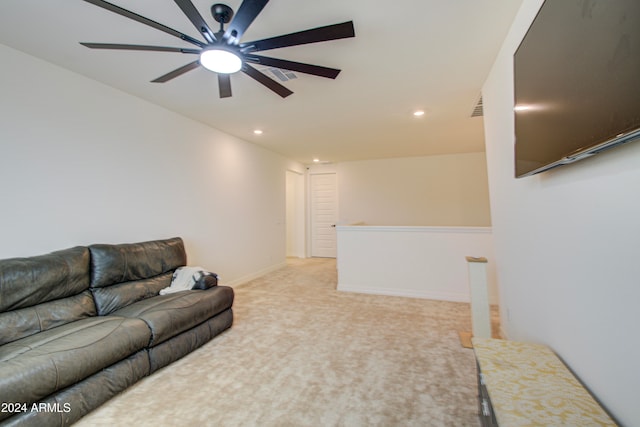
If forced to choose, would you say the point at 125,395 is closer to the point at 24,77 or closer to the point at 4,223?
the point at 4,223

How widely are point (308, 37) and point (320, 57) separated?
32.5 inches

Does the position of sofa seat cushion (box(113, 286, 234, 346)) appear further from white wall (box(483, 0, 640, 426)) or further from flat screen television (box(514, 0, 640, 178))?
flat screen television (box(514, 0, 640, 178))

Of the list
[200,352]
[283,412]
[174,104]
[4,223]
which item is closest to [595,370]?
[283,412]

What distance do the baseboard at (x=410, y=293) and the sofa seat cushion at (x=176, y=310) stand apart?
2.07 metres

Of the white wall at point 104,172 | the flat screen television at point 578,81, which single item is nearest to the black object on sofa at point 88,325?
the white wall at point 104,172

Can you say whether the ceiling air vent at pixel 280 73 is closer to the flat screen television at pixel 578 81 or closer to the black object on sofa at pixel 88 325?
the flat screen television at pixel 578 81

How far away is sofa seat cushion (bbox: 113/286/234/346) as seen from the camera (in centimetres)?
198

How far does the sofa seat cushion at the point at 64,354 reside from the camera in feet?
4.21

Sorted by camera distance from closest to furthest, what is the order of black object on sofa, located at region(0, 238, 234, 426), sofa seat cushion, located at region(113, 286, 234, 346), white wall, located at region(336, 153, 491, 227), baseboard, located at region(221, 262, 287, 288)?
1. black object on sofa, located at region(0, 238, 234, 426)
2. sofa seat cushion, located at region(113, 286, 234, 346)
3. baseboard, located at region(221, 262, 287, 288)
4. white wall, located at region(336, 153, 491, 227)

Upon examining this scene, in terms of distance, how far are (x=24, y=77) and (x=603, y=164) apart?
12.5ft

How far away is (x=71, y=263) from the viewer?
2031 mm

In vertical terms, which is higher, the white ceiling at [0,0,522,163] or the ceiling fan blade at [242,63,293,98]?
the white ceiling at [0,0,522,163]

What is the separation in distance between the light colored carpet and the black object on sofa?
0.56 feet

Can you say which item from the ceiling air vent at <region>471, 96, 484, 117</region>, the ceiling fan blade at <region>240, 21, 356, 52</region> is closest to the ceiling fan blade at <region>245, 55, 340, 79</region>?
the ceiling fan blade at <region>240, 21, 356, 52</region>
